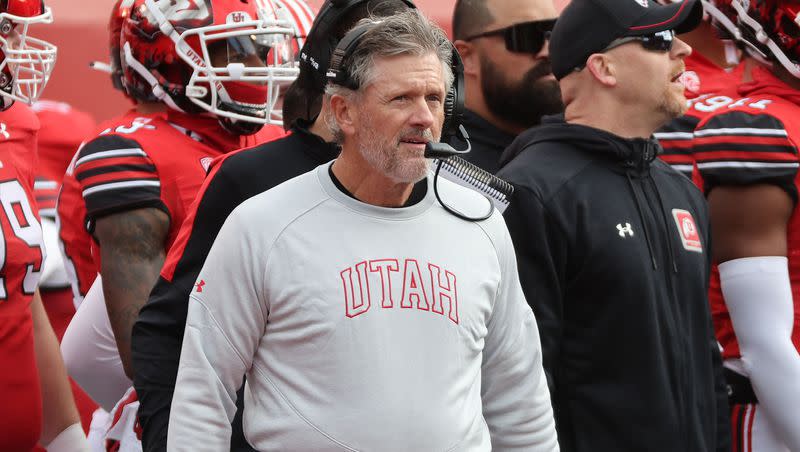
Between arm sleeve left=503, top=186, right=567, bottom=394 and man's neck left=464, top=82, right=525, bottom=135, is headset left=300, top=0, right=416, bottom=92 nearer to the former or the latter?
arm sleeve left=503, top=186, right=567, bottom=394

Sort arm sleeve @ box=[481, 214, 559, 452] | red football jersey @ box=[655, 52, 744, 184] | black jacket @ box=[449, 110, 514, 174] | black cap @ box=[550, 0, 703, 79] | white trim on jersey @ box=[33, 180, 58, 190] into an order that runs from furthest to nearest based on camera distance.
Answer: white trim on jersey @ box=[33, 180, 58, 190] → red football jersey @ box=[655, 52, 744, 184] → black jacket @ box=[449, 110, 514, 174] → black cap @ box=[550, 0, 703, 79] → arm sleeve @ box=[481, 214, 559, 452]

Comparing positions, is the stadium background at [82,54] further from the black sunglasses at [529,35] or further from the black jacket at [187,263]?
the black jacket at [187,263]

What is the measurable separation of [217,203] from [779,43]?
6.13ft

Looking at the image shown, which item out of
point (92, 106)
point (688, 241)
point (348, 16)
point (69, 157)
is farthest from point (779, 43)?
point (92, 106)

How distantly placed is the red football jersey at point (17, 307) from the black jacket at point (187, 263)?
0.95m

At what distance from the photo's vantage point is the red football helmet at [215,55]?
3.93 metres

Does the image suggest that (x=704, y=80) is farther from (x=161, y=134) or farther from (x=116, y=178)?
(x=116, y=178)

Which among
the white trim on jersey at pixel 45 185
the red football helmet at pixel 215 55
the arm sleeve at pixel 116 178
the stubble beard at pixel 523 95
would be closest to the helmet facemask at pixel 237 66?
the red football helmet at pixel 215 55

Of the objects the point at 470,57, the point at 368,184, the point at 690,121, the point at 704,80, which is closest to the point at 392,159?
the point at 368,184

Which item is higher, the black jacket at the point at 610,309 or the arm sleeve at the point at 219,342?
the arm sleeve at the point at 219,342


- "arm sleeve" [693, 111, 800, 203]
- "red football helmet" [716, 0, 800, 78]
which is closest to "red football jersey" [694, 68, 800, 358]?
"arm sleeve" [693, 111, 800, 203]

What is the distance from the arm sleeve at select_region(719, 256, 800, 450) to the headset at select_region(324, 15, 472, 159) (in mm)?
1163

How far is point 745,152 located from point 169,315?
1.65 metres

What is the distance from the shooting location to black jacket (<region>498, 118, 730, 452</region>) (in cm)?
317
